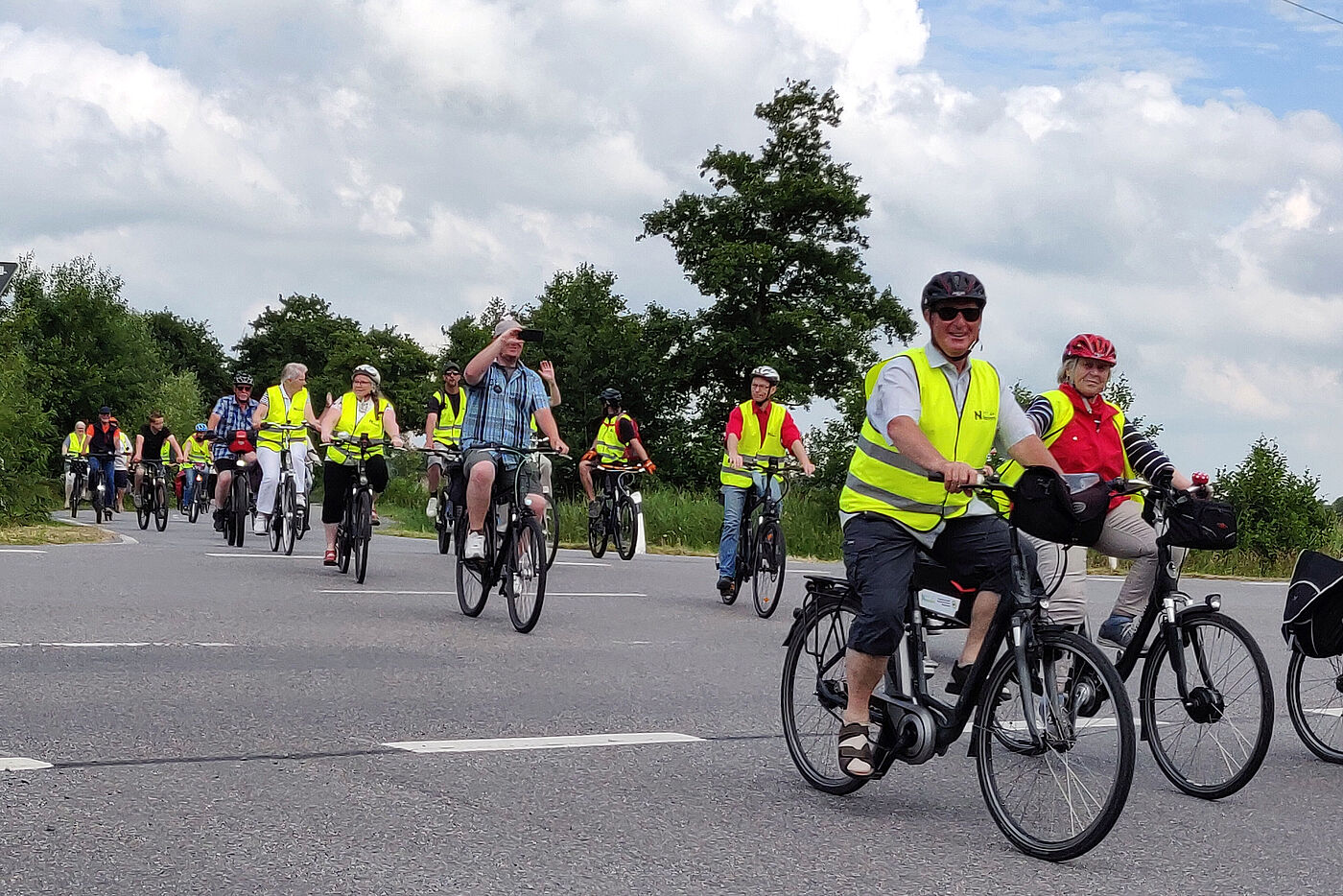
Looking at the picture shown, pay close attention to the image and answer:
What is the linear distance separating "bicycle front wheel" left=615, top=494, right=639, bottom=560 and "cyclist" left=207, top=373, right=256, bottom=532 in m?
4.47

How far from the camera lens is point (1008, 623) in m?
5.35

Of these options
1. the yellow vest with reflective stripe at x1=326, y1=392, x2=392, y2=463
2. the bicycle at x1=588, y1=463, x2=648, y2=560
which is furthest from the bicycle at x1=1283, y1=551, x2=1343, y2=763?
the bicycle at x1=588, y1=463, x2=648, y2=560

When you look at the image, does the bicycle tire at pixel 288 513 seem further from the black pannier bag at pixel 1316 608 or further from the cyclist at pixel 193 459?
the black pannier bag at pixel 1316 608

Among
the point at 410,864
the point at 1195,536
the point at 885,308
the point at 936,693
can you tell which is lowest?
the point at 410,864

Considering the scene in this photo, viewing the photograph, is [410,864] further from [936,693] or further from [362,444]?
[362,444]

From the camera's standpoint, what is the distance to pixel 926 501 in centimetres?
565

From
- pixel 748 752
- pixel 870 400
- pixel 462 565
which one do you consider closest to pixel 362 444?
pixel 462 565

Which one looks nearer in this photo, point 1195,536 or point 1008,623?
point 1008,623

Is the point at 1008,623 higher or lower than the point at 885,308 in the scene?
lower

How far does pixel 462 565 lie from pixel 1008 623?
6778 millimetres

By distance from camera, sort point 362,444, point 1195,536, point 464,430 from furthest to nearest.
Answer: point 362,444 → point 464,430 → point 1195,536

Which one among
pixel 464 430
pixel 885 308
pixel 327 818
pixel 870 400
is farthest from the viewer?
pixel 885 308

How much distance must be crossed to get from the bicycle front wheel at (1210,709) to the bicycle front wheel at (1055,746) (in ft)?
4.25

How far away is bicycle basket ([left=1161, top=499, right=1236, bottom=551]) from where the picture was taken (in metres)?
6.66
